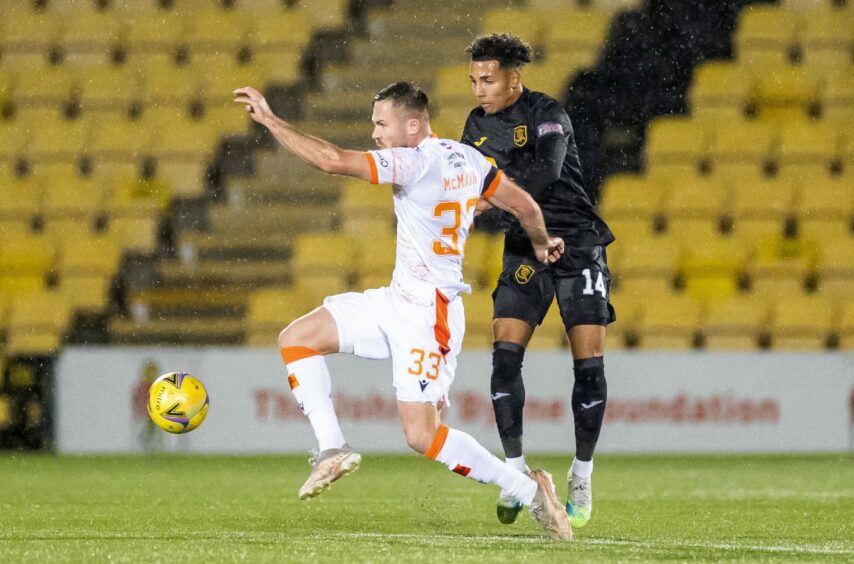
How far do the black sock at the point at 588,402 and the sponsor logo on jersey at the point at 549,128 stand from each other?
103 centimetres

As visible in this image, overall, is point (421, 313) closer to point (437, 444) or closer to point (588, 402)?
point (437, 444)

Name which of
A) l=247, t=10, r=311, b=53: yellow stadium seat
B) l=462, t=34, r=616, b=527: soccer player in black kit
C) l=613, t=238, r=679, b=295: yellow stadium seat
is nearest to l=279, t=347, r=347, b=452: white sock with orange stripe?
l=462, t=34, r=616, b=527: soccer player in black kit

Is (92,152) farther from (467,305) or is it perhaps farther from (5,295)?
(467,305)

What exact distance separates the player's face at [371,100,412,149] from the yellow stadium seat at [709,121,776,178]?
781 cm

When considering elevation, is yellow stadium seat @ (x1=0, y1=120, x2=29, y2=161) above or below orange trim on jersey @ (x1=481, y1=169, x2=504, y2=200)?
above

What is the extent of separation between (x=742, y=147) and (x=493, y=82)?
712cm

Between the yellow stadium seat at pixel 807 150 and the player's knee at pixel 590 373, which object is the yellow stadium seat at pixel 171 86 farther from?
the player's knee at pixel 590 373

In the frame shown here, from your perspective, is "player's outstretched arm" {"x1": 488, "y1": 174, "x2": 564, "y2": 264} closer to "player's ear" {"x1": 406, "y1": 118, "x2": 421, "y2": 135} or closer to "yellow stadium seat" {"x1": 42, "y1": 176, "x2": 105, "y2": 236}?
"player's ear" {"x1": 406, "y1": 118, "x2": 421, "y2": 135}

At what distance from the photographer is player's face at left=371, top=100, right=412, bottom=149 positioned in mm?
5879

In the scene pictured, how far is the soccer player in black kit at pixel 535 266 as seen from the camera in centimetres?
664

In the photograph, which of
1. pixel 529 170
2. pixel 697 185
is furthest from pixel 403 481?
pixel 697 185

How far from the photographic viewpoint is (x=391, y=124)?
5887mm

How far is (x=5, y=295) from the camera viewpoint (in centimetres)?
1288

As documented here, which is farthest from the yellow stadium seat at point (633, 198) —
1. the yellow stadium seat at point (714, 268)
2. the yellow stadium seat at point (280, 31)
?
the yellow stadium seat at point (280, 31)
